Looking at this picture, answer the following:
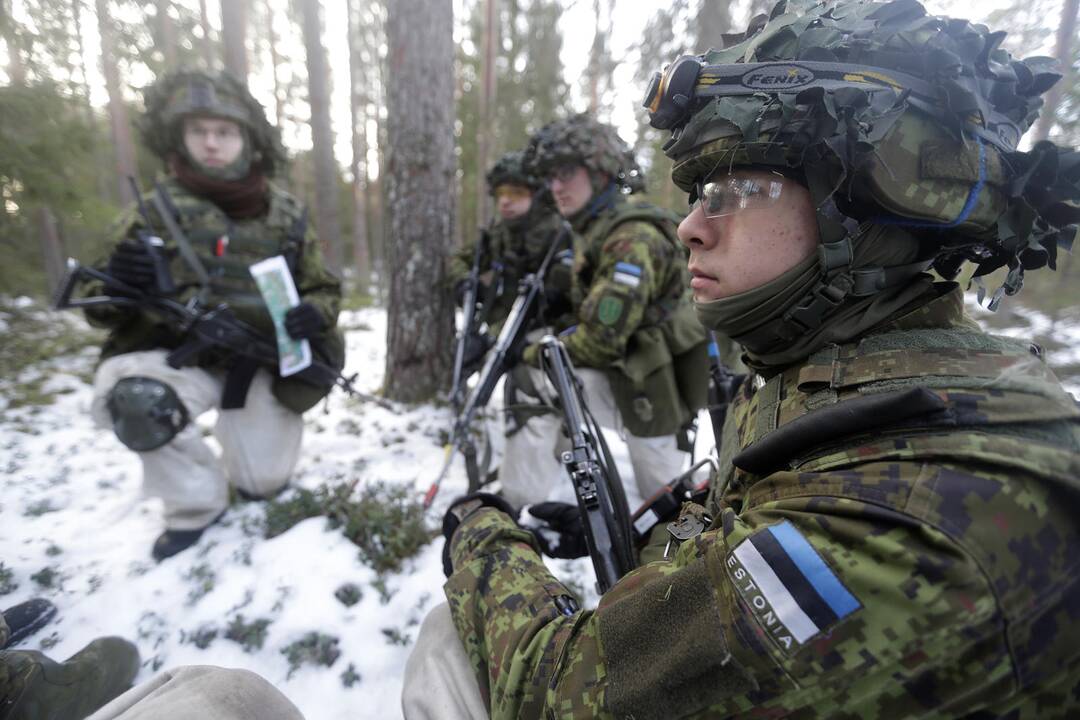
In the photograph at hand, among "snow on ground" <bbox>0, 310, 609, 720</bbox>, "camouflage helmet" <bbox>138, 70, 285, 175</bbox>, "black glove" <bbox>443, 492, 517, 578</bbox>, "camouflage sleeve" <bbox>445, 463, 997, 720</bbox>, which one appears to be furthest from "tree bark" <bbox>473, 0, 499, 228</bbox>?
"camouflage sleeve" <bbox>445, 463, 997, 720</bbox>

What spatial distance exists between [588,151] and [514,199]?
1403 millimetres

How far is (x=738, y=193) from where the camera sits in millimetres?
1218

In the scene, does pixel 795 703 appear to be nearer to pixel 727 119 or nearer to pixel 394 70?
pixel 727 119

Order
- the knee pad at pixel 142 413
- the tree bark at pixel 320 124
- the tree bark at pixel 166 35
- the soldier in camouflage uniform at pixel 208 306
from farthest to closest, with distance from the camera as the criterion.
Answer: the tree bark at pixel 166 35 < the tree bark at pixel 320 124 < the soldier in camouflage uniform at pixel 208 306 < the knee pad at pixel 142 413

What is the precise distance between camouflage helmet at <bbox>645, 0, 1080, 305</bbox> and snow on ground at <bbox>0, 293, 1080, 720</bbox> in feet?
7.74

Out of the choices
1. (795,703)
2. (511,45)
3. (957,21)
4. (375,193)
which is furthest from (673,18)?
(375,193)

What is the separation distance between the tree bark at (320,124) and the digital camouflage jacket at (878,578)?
36.2ft

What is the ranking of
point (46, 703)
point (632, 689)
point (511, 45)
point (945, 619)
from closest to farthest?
point (945, 619) < point (632, 689) < point (46, 703) < point (511, 45)

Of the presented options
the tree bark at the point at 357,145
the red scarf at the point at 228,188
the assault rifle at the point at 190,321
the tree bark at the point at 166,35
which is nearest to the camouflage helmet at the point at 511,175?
the red scarf at the point at 228,188

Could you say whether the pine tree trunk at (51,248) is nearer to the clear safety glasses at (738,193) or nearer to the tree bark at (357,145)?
the tree bark at (357,145)

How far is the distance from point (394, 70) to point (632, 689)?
4805 millimetres

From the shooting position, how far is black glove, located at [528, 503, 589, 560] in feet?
6.03

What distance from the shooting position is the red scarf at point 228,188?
3.04m

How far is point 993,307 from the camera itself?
1.38m
